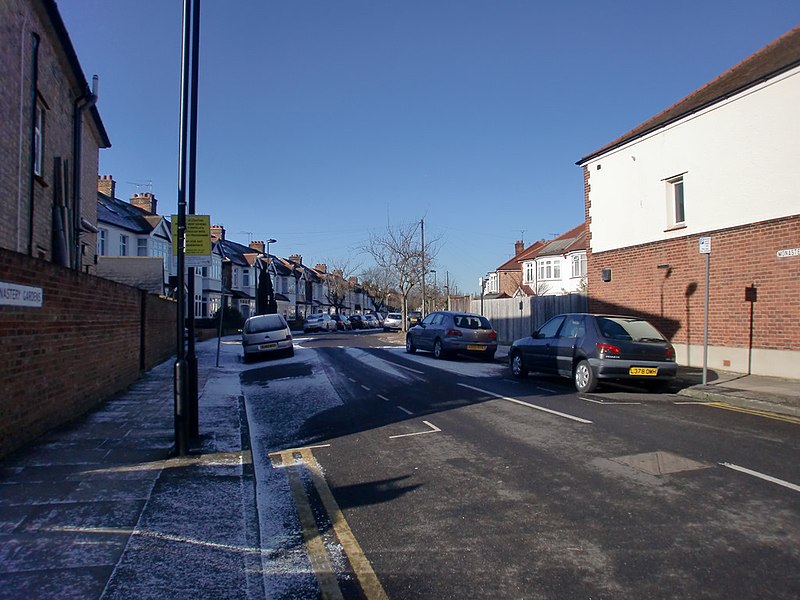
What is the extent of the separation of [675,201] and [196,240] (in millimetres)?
13012

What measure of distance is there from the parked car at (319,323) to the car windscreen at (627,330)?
125 ft

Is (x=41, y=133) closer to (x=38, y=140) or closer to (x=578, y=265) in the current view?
(x=38, y=140)

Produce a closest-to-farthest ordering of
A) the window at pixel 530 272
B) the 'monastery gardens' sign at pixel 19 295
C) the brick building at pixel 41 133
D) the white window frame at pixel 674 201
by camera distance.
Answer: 1. the 'monastery gardens' sign at pixel 19 295
2. the brick building at pixel 41 133
3. the white window frame at pixel 674 201
4. the window at pixel 530 272

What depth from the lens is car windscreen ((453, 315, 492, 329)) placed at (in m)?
18.7

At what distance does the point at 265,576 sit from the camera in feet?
11.9

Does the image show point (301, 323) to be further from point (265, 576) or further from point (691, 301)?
point (265, 576)

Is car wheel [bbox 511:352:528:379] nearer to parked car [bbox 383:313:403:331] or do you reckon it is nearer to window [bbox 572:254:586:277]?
window [bbox 572:254:586:277]

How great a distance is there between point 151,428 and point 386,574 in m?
5.23

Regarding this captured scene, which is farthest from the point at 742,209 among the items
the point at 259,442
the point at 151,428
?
the point at 151,428

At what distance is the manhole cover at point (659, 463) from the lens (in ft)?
18.5

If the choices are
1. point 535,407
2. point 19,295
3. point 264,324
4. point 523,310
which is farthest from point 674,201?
point 19,295

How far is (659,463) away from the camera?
5.89 metres

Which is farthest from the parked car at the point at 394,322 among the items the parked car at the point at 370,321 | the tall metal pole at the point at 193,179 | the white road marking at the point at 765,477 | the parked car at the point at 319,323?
the white road marking at the point at 765,477

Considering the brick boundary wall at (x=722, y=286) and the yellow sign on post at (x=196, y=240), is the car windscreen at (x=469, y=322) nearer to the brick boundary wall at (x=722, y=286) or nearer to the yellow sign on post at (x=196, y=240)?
the brick boundary wall at (x=722, y=286)
